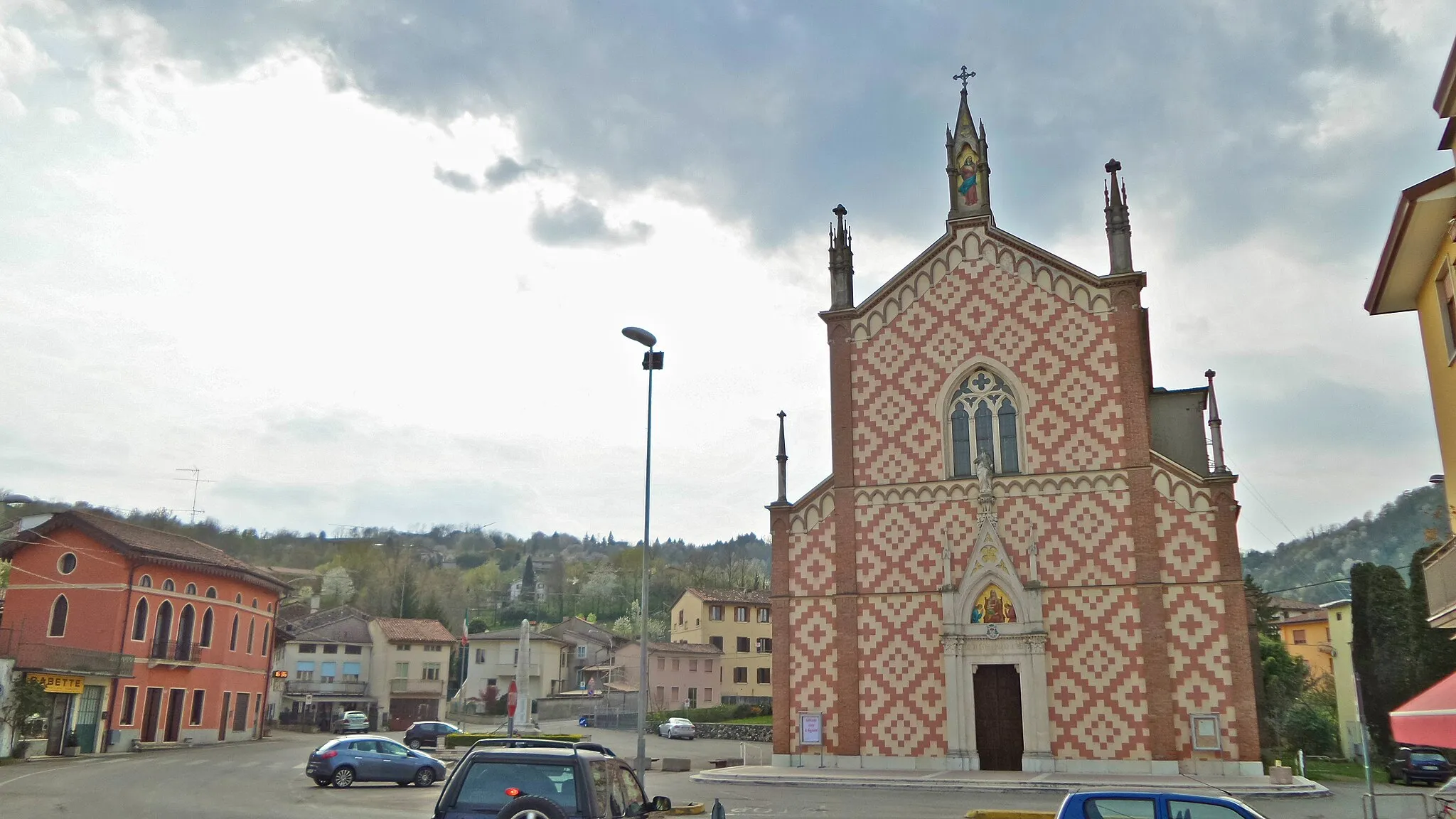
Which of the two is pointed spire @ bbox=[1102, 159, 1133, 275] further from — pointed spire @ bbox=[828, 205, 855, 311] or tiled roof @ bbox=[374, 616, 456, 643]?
tiled roof @ bbox=[374, 616, 456, 643]

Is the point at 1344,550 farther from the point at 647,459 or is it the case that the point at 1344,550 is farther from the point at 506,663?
the point at 647,459

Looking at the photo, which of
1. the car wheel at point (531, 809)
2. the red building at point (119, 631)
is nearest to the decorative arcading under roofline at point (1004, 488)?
the car wheel at point (531, 809)

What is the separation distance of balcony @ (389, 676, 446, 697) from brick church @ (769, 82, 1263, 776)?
173 feet

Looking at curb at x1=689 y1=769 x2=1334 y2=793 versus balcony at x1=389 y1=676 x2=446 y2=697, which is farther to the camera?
balcony at x1=389 y1=676 x2=446 y2=697

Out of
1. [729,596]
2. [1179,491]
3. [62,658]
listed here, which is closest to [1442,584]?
[1179,491]

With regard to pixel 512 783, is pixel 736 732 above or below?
below

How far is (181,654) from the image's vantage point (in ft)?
149

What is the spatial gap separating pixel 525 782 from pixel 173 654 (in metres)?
42.0

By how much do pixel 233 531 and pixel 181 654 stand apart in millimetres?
80654

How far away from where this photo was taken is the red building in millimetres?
39375

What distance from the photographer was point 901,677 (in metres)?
31.9

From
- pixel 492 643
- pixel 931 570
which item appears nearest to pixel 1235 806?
pixel 931 570

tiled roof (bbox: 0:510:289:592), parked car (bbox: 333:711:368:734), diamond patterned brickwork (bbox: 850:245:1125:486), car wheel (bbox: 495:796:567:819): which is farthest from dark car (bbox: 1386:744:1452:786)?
parked car (bbox: 333:711:368:734)

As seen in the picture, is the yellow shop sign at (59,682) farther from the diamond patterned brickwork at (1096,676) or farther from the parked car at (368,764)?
the diamond patterned brickwork at (1096,676)
